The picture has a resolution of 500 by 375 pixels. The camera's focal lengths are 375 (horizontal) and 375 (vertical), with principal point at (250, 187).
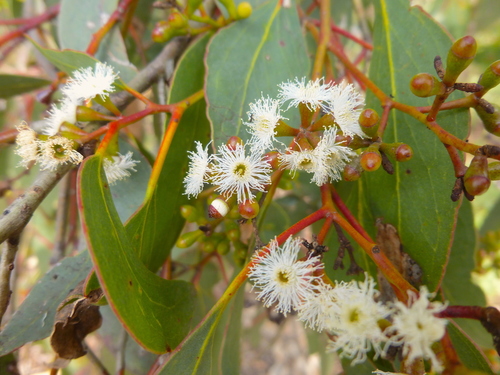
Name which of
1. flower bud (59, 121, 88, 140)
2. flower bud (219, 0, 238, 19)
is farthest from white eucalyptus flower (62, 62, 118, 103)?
flower bud (219, 0, 238, 19)

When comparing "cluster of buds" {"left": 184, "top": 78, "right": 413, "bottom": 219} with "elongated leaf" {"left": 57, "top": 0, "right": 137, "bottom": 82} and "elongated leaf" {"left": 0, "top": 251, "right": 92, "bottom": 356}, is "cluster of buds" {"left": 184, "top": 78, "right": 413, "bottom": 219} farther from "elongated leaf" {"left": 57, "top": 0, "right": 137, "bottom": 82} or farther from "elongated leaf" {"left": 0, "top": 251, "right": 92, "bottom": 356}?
"elongated leaf" {"left": 57, "top": 0, "right": 137, "bottom": 82}

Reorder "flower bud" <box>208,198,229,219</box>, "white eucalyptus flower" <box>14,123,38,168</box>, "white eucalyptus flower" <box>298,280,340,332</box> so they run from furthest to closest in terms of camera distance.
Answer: "white eucalyptus flower" <box>14,123,38,168</box> < "flower bud" <box>208,198,229,219</box> < "white eucalyptus flower" <box>298,280,340,332</box>

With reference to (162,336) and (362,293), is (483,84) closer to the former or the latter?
(362,293)

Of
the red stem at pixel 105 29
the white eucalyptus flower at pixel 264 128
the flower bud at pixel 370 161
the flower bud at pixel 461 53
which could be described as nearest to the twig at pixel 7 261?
the white eucalyptus flower at pixel 264 128

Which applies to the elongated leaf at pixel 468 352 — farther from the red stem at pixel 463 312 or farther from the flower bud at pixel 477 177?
the flower bud at pixel 477 177

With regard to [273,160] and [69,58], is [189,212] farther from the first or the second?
[69,58]

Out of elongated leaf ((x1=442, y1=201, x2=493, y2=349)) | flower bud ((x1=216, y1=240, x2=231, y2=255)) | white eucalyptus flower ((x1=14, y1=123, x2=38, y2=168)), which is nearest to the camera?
white eucalyptus flower ((x1=14, y1=123, x2=38, y2=168))

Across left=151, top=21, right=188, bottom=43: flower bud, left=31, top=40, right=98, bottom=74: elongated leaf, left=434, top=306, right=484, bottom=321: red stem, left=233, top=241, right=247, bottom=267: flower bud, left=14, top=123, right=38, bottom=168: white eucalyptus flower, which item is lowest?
left=434, top=306, right=484, bottom=321: red stem
